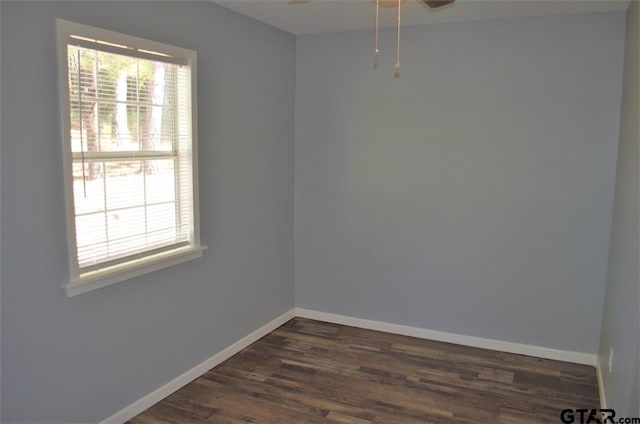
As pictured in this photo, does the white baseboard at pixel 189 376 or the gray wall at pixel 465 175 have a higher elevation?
the gray wall at pixel 465 175

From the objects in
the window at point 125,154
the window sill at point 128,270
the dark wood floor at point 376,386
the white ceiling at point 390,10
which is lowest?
the dark wood floor at point 376,386

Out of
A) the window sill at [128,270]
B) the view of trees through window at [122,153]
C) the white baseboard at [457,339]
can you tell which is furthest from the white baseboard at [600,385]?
the view of trees through window at [122,153]

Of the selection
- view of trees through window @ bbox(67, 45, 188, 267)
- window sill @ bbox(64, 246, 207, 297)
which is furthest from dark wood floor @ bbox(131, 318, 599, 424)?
view of trees through window @ bbox(67, 45, 188, 267)

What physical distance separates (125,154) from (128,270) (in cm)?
61

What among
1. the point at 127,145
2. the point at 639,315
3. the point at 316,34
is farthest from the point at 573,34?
the point at 127,145

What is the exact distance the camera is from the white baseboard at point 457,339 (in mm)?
3621

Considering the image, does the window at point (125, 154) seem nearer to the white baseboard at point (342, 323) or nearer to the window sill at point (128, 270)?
the window sill at point (128, 270)

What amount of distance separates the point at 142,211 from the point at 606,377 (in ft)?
9.20

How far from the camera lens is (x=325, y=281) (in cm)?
438

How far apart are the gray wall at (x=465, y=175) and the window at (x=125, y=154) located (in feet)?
4.64

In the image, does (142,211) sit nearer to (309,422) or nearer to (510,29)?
(309,422)

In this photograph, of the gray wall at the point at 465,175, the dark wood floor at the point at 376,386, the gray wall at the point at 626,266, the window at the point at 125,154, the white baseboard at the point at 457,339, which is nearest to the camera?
the gray wall at the point at 626,266

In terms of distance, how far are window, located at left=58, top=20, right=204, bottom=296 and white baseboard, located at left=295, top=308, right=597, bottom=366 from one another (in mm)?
1577

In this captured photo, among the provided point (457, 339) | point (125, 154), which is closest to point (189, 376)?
point (125, 154)
